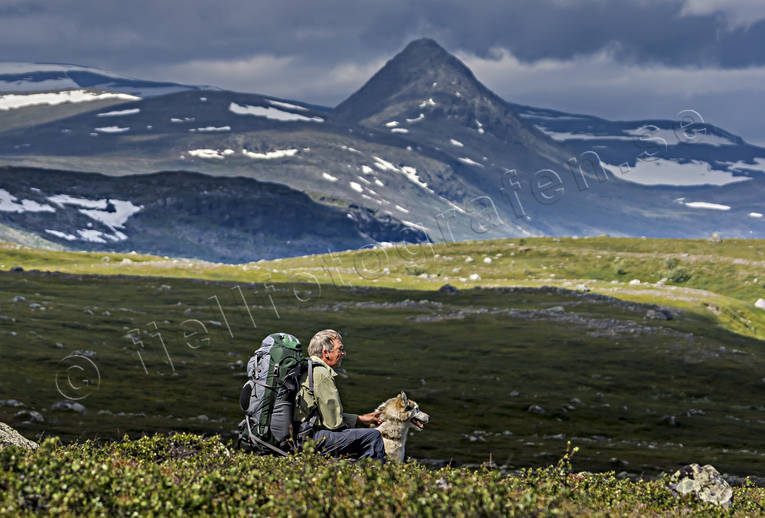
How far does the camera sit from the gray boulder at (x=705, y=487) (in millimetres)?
17359

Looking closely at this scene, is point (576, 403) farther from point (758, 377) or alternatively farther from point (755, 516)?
point (755, 516)

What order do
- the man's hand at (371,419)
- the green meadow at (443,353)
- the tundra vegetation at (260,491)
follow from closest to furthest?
the tundra vegetation at (260,491), the man's hand at (371,419), the green meadow at (443,353)

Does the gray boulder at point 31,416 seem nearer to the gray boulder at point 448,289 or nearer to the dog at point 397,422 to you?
the dog at point 397,422

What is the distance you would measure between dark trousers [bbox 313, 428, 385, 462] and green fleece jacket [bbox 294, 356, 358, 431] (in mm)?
178

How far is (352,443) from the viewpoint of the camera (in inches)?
638

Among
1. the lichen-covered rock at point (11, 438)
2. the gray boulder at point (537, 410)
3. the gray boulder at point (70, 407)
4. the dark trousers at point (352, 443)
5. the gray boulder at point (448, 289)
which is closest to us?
the dark trousers at point (352, 443)


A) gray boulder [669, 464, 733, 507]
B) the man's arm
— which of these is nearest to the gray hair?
the man's arm

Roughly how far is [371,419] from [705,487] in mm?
7572

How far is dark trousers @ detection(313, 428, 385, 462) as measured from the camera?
16125 mm

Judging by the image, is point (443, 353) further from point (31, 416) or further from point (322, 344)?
point (322, 344)

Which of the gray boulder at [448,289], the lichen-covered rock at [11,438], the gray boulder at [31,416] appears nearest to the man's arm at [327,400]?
the lichen-covered rock at [11,438]

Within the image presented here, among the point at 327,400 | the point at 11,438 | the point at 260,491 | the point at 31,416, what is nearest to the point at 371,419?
the point at 327,400

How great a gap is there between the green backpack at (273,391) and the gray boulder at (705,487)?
8.78 meters

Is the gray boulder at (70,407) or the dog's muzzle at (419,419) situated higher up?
the dog's muzzle at (419,419)
